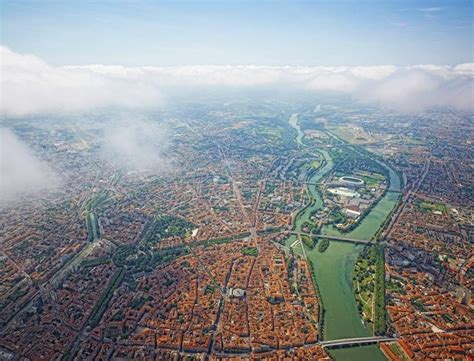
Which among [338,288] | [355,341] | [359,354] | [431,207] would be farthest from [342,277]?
[431,207]

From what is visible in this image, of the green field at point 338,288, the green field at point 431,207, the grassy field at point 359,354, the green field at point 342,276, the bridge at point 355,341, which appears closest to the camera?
the grassy field at point 359,354

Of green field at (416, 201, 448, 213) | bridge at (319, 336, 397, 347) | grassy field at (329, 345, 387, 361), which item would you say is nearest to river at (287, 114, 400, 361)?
grassy field at (329, 345, 387, 361)

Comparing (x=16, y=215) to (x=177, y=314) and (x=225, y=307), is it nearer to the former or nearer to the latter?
(x=177, y=314)

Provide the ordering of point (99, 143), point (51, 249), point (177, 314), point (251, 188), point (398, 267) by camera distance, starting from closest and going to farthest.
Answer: point (177, 314)
point (398, 267)
point (51, 249)
point (251, 188)
point (99, 143)

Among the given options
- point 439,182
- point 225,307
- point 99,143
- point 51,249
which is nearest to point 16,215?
point 51,249

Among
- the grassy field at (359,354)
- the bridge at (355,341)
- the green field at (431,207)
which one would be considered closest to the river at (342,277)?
the grassy field at (359,354)

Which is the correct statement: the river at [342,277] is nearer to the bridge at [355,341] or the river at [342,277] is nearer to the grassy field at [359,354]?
the grassy field at [359,354]

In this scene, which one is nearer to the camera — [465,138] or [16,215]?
[16,215]
